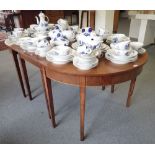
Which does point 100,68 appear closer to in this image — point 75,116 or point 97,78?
point 97,78

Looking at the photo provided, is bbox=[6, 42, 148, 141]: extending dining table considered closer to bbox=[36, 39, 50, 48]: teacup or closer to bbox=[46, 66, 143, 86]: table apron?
bbox=[46, 66, 143, 86]: table apron

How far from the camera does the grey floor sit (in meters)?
1.50

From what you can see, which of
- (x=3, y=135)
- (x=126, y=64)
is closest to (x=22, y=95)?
(x=3, y=135)

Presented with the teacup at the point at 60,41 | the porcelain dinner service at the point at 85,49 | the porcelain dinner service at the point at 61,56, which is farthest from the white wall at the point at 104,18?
the porcelain dinner service at the point at 61,56

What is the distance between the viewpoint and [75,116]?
1.75 m

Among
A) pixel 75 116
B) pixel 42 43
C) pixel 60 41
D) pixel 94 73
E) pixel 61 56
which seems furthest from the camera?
pixel 75 116

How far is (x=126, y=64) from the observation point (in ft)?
3.86

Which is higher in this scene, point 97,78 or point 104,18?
point 97,78

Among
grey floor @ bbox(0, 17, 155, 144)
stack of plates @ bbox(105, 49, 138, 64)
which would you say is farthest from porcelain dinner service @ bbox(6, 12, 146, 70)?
grey floor @ bbox(0, 17, 155, 144)

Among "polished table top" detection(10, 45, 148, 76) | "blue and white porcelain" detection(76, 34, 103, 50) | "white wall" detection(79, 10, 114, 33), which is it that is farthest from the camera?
"white wall" detection(79, 10, 114, 33)

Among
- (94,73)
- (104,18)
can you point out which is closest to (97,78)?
(94,73)

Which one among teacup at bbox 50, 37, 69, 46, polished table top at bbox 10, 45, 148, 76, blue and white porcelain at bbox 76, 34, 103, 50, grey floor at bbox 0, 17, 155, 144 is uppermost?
blue and white porcelain at bbox 76, 34, 103, 50

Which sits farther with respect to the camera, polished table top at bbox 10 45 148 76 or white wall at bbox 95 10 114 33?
white wall at bbox 95 10 114 33

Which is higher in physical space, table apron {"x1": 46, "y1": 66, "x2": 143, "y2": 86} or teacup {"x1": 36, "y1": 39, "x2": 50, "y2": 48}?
teacup {"x1": 36, "y1": 39, "x2": 50, "y2": 48}
